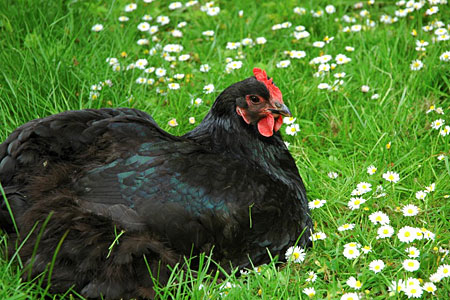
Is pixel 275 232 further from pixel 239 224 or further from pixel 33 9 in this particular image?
pixel 33 9

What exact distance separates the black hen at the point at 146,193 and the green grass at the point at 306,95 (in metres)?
0.17

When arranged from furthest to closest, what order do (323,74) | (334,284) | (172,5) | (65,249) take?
1. (172,5)
2. (323,74)
3. (334,284)
4. (65,249)

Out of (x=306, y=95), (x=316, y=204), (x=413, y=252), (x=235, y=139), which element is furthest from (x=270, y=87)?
(x=413, y=252)

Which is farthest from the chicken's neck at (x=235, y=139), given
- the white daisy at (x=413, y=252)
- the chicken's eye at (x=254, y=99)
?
the white daisy at (x=413, y=252)

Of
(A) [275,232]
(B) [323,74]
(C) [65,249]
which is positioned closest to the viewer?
(C) [65,249]

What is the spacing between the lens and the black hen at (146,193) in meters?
3.08

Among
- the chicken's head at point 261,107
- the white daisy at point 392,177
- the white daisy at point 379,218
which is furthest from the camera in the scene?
the white daisy at point 392,177

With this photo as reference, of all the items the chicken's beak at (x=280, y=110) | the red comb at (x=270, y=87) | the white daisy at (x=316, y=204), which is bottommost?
the white daisy at (x=316, y=204)

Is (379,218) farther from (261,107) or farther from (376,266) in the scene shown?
(261,107)

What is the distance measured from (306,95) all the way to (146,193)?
6.75 ft

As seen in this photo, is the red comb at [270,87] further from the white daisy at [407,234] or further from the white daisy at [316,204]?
the white daisy at [407,234]

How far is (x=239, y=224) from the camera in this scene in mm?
3340

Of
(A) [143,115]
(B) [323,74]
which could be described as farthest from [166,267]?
(B) [323,74]

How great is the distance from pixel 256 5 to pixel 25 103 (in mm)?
2666
